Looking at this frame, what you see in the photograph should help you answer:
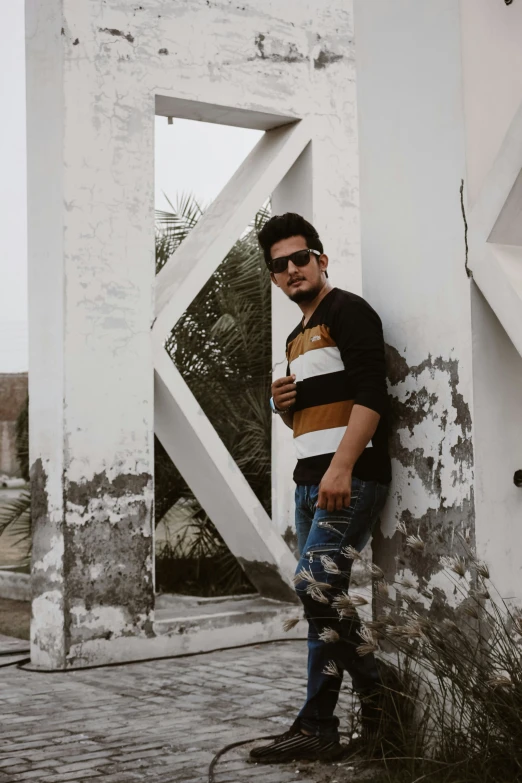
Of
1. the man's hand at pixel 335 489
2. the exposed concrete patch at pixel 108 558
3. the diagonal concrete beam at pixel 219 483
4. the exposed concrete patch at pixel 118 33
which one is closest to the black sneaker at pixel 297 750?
the man's hand at pixel 335 489

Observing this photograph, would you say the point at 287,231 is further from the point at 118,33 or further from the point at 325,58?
the point at 325,58

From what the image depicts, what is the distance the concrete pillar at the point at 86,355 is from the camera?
6.98 metres

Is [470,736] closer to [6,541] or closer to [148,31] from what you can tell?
[148,31]

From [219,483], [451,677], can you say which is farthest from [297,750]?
[219,483]

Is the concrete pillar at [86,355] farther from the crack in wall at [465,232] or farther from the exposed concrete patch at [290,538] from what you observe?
the crack in wall at [465,232]

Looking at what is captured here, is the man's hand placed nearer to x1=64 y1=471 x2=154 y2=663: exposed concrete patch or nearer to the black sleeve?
the black sleeve

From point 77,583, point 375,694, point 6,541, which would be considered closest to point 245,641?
point 77,583

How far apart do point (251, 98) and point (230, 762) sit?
4970 mm

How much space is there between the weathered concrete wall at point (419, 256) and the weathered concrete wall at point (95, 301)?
2.81 m

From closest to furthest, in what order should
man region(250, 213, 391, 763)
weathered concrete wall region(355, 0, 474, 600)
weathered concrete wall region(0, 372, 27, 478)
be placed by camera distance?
weathered concrete wall region(355, 0, 474, 600) → man region(250, 213, 391, 763) → weathered concrete wall region(0, 372, 27, 478)

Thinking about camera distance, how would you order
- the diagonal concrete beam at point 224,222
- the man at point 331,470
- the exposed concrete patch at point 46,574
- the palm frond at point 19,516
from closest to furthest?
the man at point 331,470 → the exposed concrete patch at point 46,574 → the diagonal concrete beam at point 224,222 → the palm frond at point 19,516

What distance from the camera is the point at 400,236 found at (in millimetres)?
4523

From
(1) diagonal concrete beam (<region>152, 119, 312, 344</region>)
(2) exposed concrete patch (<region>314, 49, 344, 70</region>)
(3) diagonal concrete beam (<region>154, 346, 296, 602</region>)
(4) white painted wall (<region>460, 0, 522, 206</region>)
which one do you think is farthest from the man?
(2) exposed concrete patch (<region>314, 49, 344, 70</region>)

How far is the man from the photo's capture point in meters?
4.27
